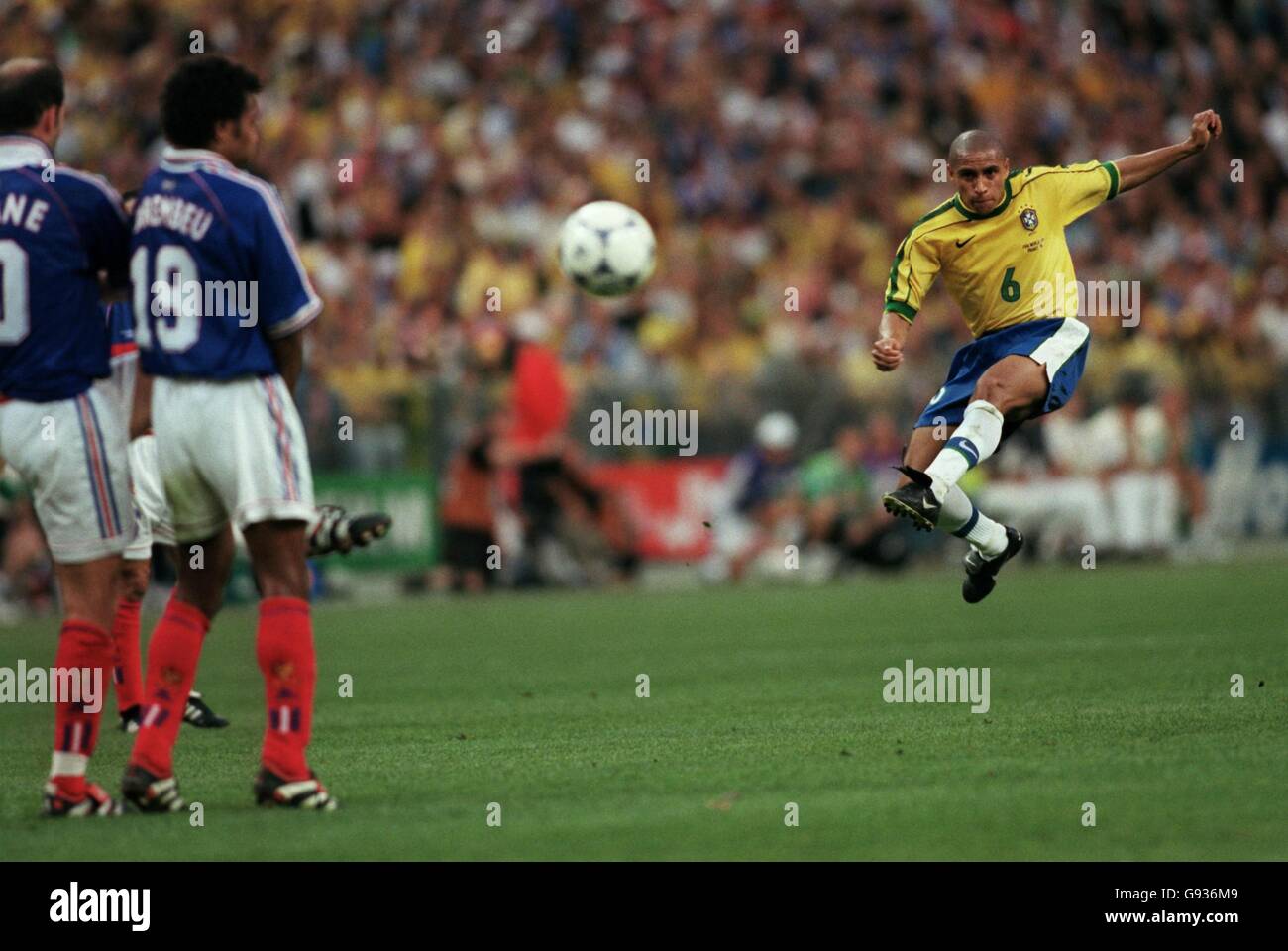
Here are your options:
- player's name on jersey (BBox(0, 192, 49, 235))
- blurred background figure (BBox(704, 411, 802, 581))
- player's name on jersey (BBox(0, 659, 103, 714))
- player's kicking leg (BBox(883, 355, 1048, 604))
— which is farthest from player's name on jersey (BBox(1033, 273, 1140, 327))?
player's name on jersey (BBox(0, 192, 49, 235))

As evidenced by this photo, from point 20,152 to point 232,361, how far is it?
116 centimetres

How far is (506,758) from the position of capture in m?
7.96

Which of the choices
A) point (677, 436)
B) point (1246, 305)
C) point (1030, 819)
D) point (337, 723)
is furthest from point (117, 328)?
point (1246, 305)

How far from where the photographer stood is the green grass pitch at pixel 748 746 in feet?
19.6

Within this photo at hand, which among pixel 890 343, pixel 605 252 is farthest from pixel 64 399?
pixel 605 252

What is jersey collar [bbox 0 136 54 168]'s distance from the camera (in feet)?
22.4

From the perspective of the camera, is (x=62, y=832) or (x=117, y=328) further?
(x=117, y=328)

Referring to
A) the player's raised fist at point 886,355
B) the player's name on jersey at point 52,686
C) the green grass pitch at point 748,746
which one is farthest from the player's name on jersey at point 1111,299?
the player's name on jersey at point 52,686

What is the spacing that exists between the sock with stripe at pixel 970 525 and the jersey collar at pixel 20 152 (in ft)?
17.3

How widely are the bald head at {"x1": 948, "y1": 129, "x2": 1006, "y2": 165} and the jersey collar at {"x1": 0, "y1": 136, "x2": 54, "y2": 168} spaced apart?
5.21m

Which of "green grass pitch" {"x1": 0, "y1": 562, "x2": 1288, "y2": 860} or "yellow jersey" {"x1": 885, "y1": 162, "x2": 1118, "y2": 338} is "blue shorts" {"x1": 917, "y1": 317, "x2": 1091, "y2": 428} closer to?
"yellow jersey" {"x1": 885, "y1": 162, "x2": 1118, "y2": 338}

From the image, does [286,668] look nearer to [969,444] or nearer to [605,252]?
[969,444]

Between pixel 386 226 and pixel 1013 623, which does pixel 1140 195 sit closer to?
pixel 386 226
